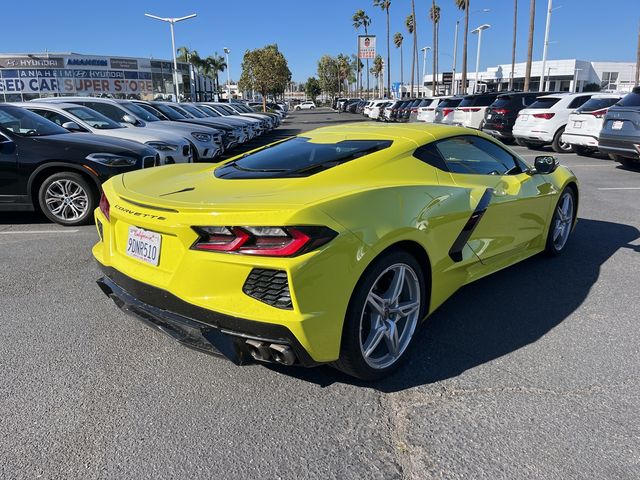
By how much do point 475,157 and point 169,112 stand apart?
12.8 meters

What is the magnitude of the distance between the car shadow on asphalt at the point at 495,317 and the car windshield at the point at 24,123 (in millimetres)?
5562

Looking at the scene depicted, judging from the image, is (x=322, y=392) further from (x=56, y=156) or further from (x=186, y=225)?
(x=56, y=156)

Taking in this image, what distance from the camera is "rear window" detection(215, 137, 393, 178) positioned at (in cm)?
318

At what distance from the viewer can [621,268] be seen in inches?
186

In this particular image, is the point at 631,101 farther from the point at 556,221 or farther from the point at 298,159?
the point at 298,159

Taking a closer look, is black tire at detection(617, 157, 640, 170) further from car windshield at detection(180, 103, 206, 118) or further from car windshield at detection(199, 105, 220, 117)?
car windshield at detection(199, 105, 220, 117)

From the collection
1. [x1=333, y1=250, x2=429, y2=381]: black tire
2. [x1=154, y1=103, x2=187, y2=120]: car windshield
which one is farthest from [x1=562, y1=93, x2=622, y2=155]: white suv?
[x1=333, y1=250, x2=429, y2=381]: black tire

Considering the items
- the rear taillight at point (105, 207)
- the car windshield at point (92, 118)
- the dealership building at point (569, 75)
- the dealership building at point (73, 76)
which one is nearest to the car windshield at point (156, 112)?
the car windshield at point (92, 118)

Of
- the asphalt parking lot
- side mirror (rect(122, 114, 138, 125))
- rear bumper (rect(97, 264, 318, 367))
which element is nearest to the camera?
the asphalt parking lot

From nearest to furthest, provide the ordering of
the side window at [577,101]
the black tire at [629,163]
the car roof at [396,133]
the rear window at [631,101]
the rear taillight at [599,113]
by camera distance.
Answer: the car roof at [396,133] < the rear window at [631,101] < the black tire at [629,163] < the rear taillight at [599,113] < the side window at [577,101]

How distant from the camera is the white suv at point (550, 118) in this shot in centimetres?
A: 1390

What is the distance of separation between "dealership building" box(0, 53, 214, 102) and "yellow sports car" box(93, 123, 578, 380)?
43.0 metres

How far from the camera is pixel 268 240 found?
2311mm

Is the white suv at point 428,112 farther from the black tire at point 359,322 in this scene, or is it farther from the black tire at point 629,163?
the black tire at point 359,322
